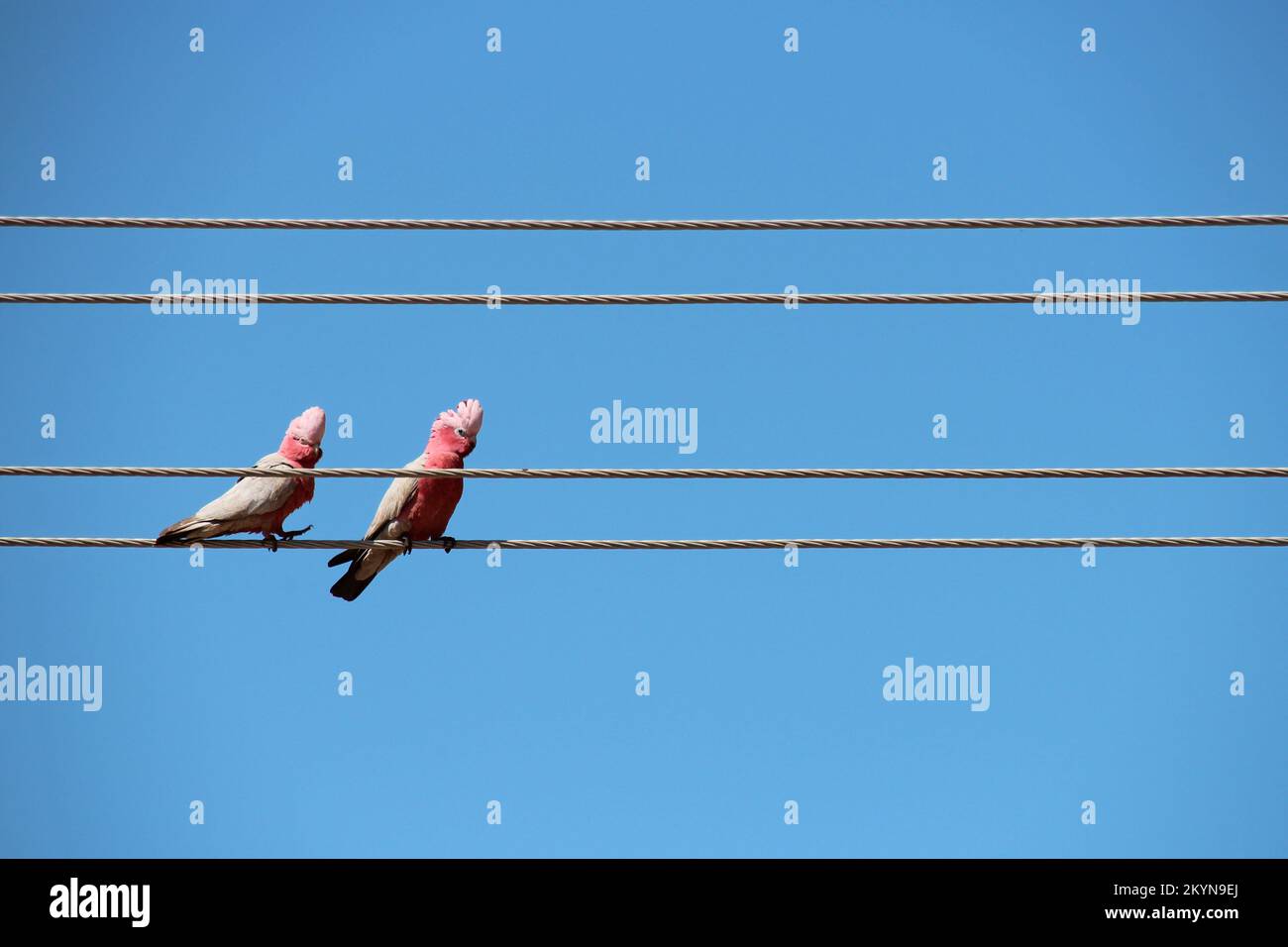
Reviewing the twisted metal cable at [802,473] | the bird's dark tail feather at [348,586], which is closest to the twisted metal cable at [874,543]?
the twisted metal cable at [802,473]

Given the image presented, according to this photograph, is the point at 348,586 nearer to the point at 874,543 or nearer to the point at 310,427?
the point at 310,427

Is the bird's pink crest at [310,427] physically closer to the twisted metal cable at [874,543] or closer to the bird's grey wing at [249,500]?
the bird's grey wing at [249,500]

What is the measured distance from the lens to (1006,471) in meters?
5.72

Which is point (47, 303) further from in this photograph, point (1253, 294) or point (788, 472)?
point (1253, 294)

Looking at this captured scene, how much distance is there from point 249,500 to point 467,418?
1.32 metres

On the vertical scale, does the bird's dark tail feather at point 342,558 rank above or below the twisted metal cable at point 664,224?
below

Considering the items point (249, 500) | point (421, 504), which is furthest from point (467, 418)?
point (249, 500)

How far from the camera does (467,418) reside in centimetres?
862

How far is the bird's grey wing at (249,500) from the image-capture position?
26.1 feet

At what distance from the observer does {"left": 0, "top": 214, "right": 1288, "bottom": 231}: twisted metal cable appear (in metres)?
6.06

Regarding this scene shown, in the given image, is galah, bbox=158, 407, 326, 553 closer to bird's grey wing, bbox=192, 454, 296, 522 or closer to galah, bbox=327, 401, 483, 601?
bird's grey wing, bbox=192, 454, 296, 522

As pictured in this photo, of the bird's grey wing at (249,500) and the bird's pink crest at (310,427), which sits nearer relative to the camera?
the bird's grey wing at (249,500)

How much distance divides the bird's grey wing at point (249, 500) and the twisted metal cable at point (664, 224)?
2036mm

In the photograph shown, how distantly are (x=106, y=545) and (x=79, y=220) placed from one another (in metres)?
1.31
